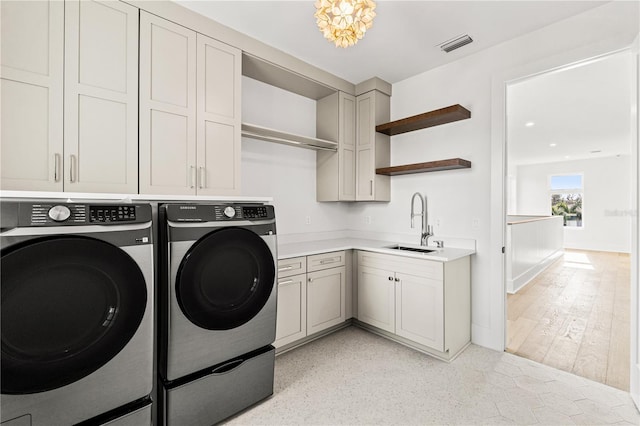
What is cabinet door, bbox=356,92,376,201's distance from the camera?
328 centimetres

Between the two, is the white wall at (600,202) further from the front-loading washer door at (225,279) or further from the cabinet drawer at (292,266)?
the front-loading washer door at (225,279)

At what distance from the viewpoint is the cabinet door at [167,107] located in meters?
1.94

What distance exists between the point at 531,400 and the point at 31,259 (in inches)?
111

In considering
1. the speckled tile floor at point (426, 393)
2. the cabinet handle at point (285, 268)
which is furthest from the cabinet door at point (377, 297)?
the cabinet handle at point (285, 268)

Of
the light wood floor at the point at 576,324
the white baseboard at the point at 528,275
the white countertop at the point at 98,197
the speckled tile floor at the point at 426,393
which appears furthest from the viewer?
the white baseboard at the point at 528,275

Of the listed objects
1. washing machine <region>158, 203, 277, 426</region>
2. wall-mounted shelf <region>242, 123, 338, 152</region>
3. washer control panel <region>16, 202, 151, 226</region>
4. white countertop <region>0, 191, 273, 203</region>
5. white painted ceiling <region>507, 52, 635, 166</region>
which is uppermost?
white painted ceiling <region>507, 52, 635, 166</region>

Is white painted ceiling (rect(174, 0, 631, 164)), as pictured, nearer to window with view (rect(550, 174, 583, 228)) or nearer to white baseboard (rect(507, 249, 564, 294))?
→ white baseboard (rect(507, 249, 564, 294))

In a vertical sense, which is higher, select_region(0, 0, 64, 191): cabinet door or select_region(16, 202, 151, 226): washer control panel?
select_region(0, 0, 64, 191): cabinet door

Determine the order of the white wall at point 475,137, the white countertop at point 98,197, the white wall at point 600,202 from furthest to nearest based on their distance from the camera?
1. the white wall at point 600,202
2. the white wall at point 475,137
3. the white countertop at point 98,197

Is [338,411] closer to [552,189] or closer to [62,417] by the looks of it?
[62,417]

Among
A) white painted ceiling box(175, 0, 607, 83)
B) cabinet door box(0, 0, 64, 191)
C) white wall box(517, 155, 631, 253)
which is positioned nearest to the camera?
cabinet door box(0, 0, 64, 191)

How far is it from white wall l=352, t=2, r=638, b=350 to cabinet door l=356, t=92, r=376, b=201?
13.4 inches

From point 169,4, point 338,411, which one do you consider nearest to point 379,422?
point 338,411

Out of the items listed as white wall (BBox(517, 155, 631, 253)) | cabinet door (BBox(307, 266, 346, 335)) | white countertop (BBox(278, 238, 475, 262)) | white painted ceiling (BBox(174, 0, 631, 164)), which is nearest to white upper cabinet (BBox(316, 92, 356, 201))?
white painted ceiling (BBox(174, 0, 631, 164))
